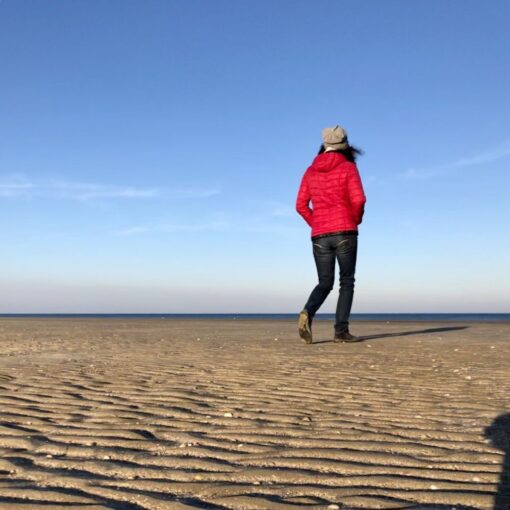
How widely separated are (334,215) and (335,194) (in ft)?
0.80

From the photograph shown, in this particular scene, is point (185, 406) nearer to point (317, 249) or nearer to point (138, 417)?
point (138, 417)

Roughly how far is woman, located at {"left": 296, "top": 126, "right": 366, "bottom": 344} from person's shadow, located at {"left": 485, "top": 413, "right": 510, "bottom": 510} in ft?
13.8

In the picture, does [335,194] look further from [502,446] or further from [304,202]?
[502,446]

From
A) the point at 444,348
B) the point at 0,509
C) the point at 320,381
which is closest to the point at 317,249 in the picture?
the point at 444,348

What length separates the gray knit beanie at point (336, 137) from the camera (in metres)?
7.41

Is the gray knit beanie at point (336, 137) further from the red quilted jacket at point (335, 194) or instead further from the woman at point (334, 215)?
the red quilted jacket at point (335, 194)

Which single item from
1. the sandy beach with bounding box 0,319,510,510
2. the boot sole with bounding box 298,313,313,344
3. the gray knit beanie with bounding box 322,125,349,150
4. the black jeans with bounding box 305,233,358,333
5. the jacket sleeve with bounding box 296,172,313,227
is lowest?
the sandy beach with bounding box 0,319,510,510

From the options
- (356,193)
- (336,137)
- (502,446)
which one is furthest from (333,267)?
(502,446)

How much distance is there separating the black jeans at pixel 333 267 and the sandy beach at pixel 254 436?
200 cm

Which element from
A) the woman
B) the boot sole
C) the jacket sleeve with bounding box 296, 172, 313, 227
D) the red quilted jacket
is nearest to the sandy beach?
the boot sole

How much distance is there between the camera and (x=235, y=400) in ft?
11.9

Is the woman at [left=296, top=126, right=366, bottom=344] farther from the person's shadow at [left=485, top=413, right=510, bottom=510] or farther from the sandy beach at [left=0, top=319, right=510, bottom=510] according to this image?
the person's shadow at [left=485, top=413, right=510, bottom=510]

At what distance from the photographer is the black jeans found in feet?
23.9

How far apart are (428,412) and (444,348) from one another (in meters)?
4.25
